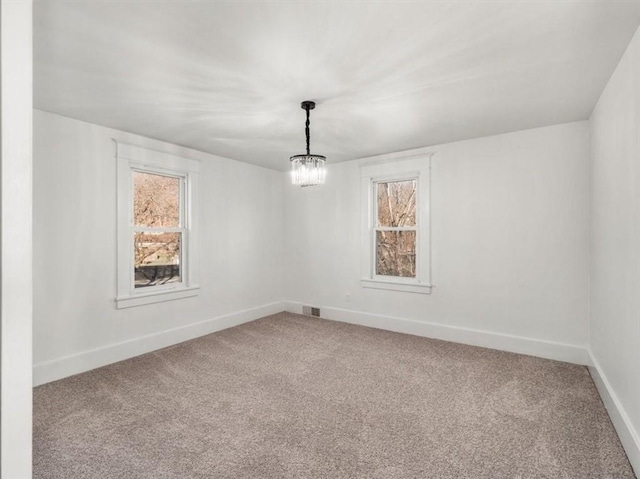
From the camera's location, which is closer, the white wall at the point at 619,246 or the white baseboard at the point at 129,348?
the white wall at the point at 619,246

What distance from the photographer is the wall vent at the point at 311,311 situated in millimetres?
5395

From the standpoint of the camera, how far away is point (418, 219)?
447 cm

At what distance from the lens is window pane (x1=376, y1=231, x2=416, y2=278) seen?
4648 mm

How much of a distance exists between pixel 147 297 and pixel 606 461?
409cm

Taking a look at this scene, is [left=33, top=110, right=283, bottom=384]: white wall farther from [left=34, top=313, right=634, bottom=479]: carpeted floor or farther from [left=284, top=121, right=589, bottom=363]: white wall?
[left=284, top=121, right=589, bottom=363]: white wall

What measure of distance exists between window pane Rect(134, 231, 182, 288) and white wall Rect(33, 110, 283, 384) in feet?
0.99

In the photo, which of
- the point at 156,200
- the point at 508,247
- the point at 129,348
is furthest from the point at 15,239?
the point at 508,247

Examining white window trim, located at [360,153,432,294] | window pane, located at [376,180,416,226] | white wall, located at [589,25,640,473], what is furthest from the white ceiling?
window pane, located at [376,180,416,226]

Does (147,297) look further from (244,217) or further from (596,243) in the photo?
(596,243)

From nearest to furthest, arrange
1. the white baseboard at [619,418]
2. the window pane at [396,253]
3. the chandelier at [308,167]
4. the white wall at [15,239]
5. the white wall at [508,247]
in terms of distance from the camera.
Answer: the white wall at [15,239]
the white baseboard at [619,418]
the chandelier at [308,167]
the white wall at [508,247]
the window pane at [396,253]

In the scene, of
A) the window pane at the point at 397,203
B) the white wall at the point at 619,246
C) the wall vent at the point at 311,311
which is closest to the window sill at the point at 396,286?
the window pane at the point at 397,203

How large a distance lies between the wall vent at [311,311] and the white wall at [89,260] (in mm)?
1280

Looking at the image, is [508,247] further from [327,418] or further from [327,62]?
[327,62]

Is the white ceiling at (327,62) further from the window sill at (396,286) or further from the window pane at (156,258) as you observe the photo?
the window sill at (396,286)
